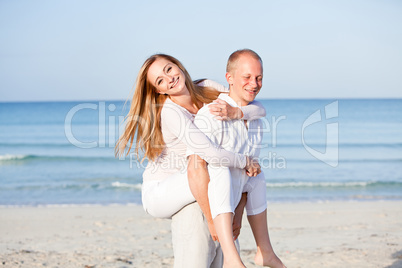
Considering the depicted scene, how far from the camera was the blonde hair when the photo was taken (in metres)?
3.45

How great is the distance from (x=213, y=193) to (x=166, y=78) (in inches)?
40.6

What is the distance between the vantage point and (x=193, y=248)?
3152 millimetres

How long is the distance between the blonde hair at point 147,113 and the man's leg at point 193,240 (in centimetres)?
54

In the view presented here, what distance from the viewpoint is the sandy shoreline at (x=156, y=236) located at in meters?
5.40

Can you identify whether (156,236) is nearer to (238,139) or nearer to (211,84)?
(211,84)

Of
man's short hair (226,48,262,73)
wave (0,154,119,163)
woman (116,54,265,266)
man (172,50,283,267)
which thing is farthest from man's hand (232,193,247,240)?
wave (0,154,119,163)

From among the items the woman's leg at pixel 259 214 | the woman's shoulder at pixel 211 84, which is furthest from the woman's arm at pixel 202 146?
the woman's shoulder at pixel 211 84

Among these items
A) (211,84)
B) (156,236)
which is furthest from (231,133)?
(156,236)

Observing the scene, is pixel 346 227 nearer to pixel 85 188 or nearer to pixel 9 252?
pixel 9 252

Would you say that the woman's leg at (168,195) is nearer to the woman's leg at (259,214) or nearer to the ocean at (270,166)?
the woman's leg at (259,214)

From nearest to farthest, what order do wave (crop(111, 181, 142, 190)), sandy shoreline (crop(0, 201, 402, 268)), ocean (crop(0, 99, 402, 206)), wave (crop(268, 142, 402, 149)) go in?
sandy shoreline (crop(0, 201, 402, 268)) < ocean (crop(0, 99, 402, 206)) < wave (crop(111, 181, 142, 190)) < wave (crop(268, 142, 402, 149))

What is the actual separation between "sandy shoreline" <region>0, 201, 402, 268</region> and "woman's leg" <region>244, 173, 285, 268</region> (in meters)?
1.99

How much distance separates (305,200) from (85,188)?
521cm

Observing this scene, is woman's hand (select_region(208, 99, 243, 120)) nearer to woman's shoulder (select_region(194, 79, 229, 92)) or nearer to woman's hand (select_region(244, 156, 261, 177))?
woman's hand (select_region(244, 156, 261, 177))
